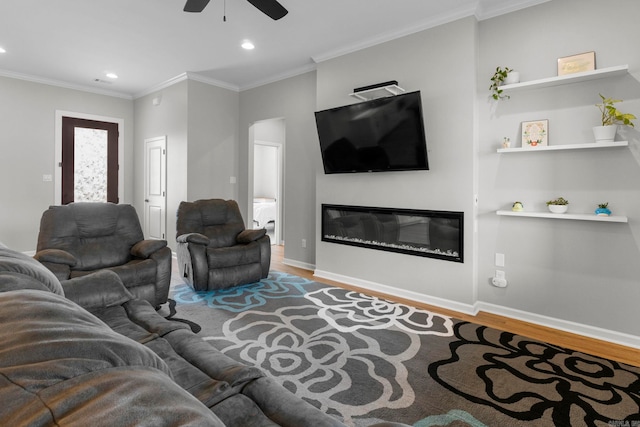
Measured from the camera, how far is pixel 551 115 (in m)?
3.06

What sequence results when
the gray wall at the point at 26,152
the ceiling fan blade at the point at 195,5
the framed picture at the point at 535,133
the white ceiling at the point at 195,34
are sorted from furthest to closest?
the gray wall at the point at 26,152
the white ceiling at the point at 195,34
the framed picture at the point at 535,133
the ceiling fan blade at the point at 195,5

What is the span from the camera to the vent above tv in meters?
3.71

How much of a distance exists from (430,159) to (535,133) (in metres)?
0.94

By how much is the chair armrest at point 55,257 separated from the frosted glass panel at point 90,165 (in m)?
3.86

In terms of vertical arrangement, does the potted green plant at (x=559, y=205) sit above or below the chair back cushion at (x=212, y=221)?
above

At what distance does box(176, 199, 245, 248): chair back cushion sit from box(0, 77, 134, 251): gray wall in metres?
3.22

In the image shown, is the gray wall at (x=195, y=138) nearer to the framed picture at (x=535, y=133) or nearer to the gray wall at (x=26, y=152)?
the gray wall at (x=26, y=152)

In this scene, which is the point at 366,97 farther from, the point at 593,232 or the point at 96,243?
the point at 96,243

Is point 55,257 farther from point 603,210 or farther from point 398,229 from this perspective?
point 603,210

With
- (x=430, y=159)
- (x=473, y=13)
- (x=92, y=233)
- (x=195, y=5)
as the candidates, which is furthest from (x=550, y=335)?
(x=92, y=233)

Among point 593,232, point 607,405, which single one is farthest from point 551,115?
point 607,405

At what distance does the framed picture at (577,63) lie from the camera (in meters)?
2.85

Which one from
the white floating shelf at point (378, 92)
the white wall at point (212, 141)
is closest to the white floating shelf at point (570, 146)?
the white floating shelf at point (378, 92)

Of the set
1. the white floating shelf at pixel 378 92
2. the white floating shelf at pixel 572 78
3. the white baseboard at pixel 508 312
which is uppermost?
the white floating shelf at pixel 378 92
